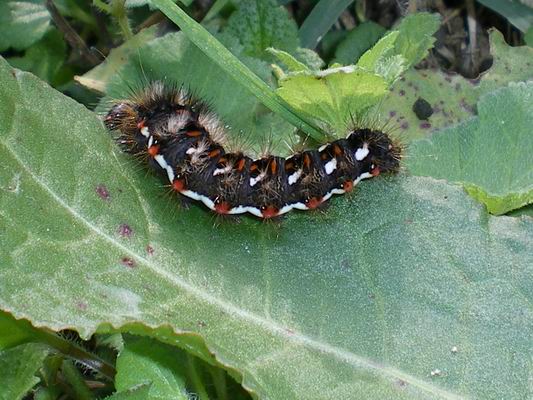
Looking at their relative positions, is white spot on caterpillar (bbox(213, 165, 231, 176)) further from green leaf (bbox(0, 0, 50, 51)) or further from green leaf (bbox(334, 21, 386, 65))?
green leaf (bbox(0, 0, 50, 51))

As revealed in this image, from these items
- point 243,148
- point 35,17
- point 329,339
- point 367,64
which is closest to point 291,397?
point 329,339

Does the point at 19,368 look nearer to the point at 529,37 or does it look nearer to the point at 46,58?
the point at 46,58

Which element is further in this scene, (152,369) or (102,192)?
(102,192)

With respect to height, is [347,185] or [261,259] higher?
[347,185]

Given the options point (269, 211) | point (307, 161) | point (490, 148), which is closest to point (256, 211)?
point (269, 211)

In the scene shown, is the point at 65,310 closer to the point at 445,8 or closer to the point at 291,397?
the point at 291,397

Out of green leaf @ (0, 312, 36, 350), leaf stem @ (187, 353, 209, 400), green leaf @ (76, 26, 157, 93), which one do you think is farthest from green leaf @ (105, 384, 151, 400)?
green leaf @ (76, 26, 157, 93)
